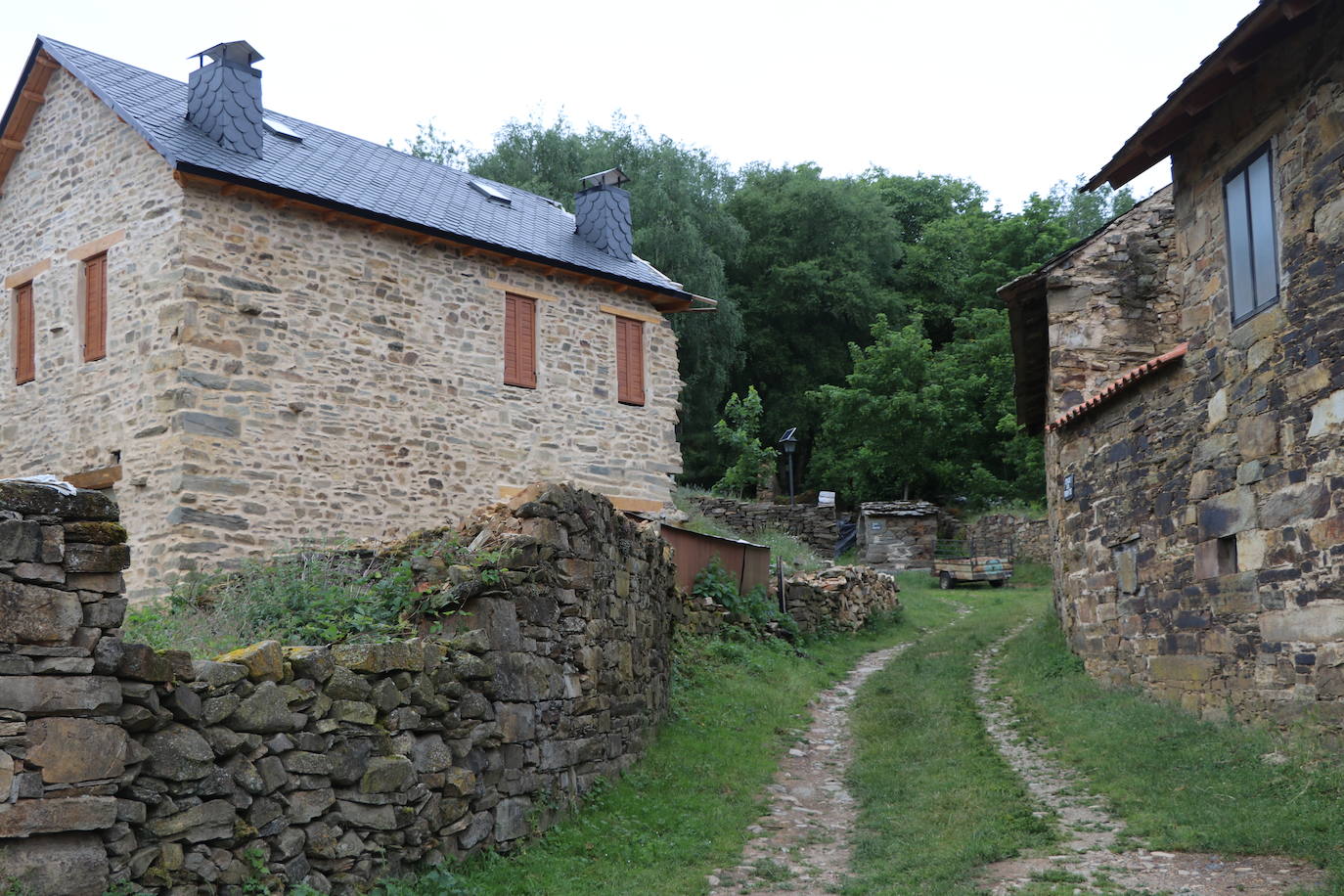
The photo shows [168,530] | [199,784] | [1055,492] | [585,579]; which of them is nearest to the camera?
[199,784]

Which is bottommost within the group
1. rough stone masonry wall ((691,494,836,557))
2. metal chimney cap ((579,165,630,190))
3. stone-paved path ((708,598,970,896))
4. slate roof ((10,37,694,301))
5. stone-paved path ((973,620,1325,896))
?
stone-paved path ((708,598,970,896))

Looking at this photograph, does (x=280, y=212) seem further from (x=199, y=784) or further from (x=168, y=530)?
(x=199, y=784)

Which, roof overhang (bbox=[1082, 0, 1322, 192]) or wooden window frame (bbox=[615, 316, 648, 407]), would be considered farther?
wooden window frame (bbox=[615, 316, 648, 407])

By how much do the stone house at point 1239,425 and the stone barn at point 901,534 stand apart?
50.8 feet

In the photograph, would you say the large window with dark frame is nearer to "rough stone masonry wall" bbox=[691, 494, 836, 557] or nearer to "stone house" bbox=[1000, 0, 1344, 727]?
"stone house" bbox=[1000, 0, 1344, 727]

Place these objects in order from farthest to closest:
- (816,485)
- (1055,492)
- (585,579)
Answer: (816,485), (1055,492), (585,579)

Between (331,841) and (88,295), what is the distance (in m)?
10.6

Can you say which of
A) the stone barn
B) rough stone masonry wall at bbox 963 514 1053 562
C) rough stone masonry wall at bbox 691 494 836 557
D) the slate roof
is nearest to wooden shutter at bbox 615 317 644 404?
the slate roof

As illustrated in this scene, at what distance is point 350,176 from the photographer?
1616 cm

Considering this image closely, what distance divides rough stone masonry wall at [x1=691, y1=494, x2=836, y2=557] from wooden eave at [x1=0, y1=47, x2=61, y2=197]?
16.7 meters

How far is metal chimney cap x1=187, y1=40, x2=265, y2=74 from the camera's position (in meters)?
15.1

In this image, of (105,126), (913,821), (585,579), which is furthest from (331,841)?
(105,126)

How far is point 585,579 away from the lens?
30.9ft

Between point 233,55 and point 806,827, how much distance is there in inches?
481
